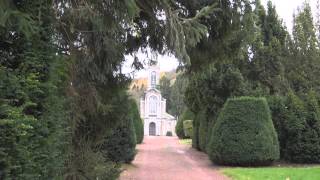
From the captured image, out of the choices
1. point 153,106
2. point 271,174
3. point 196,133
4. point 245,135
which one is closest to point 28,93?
point 271,174

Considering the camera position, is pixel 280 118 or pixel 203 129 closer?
pixel 280 118

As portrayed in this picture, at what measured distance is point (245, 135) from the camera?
70.0 ft

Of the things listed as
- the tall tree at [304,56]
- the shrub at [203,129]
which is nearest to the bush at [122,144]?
the shrub at [203,129]

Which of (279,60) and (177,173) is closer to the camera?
(177,173)

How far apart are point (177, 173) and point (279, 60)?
10762 millimetres

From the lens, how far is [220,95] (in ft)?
82.4

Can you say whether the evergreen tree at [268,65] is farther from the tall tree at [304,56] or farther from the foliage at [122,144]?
the foliage at [122,144]

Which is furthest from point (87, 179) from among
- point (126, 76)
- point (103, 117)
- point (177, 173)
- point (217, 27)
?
point (177, 173)

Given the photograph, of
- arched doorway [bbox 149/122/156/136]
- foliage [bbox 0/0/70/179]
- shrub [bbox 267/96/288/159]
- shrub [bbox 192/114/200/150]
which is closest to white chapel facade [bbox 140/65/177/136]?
arched doorway [bbox 149/122/156/136]

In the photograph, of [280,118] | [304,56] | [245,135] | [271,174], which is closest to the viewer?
[271,174]

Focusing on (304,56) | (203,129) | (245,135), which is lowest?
(245,135)

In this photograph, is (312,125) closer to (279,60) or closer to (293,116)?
(293,116)

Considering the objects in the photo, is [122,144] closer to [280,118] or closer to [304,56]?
[280,118]

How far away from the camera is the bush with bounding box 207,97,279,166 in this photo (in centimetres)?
2120
